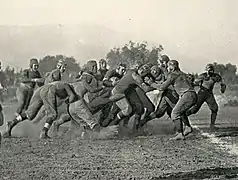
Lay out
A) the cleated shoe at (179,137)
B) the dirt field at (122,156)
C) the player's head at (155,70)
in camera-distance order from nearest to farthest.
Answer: the dirt field at (122,156), the player's head at (155,70), the cleated shoe at (179,137)

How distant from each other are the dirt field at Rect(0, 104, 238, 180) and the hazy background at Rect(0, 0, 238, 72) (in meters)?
0.40

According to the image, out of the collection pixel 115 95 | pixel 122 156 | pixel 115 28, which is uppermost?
pixel 115 28

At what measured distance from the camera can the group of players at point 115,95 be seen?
3.45 metres

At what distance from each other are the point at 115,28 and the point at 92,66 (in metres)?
0.29

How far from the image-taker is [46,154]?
11.3 ft

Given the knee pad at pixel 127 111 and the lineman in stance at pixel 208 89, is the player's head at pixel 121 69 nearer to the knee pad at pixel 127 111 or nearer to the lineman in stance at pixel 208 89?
the knee pad at pixel 127 111

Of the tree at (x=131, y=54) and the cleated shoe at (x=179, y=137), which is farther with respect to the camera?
the cleated shoe at (x=179, y=137)

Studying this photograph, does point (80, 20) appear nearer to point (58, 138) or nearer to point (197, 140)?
point (58, 138)

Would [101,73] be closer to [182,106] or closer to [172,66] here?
[172,66]

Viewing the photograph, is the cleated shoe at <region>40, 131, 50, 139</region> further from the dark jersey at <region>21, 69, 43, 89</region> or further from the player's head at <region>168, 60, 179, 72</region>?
the player's head at <region>168, 60, 179, 72</region>

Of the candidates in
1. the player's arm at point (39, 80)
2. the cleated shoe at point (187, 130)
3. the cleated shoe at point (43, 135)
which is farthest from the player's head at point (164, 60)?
the cleated shoe at point (43, 135)

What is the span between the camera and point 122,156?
11.5 ft

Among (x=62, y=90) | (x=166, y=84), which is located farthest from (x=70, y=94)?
(x=166, y=84)

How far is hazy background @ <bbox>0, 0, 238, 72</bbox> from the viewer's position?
11.4 ft
